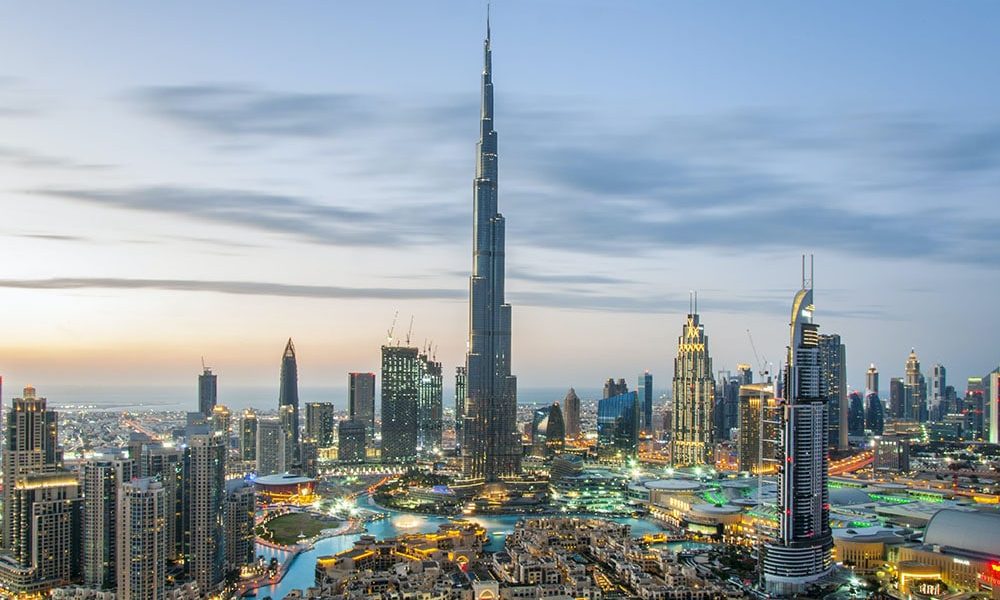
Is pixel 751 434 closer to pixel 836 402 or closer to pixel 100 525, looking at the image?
pixel 836 402

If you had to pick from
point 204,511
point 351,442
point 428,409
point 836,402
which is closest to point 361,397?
point 428,409

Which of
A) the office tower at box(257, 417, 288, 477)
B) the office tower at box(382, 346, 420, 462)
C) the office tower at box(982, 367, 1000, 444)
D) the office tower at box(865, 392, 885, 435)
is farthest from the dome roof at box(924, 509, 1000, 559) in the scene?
the office tower at box(865, 392, 885, 435)

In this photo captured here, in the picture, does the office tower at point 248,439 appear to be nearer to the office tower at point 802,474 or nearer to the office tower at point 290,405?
the office tower at point 290,405

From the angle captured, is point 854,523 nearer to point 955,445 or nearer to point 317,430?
point 955,445

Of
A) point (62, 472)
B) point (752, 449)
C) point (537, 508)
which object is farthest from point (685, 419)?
point (62, 472)

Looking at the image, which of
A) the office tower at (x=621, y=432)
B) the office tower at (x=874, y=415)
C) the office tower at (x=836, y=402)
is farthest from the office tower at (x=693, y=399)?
the office tower at (x=874, y=415)

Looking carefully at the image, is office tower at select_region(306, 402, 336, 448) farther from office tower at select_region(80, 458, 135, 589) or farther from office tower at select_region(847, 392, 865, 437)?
office tower at select_region(847, 392, 865, 437)
